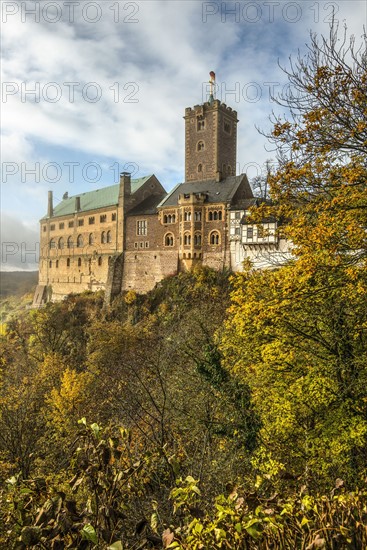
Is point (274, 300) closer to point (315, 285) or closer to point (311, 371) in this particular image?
point (315, 285)

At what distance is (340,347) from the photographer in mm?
11117

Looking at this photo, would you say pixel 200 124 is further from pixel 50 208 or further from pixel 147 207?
pixel 50 208

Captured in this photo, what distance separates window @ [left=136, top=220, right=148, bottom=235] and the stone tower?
7.59 m

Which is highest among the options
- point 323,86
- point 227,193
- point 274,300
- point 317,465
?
point 227,193

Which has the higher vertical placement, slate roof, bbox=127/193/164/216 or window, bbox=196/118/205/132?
window, bbox=196/118/205/132

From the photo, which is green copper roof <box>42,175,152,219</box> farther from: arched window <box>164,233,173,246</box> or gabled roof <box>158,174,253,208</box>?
arched window <box>164,233,173,246</box>

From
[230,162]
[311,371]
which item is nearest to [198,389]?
[311,371]

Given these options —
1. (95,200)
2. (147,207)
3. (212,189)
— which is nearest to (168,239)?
(147,207)

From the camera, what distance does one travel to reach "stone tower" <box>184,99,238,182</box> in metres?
46.4

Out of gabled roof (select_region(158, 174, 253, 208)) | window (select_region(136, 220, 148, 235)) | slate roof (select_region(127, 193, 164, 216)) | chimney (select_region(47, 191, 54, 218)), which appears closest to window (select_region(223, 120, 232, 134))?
gabled roof (select_region(158, 174, 253, 208))

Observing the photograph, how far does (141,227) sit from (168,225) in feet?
15.9

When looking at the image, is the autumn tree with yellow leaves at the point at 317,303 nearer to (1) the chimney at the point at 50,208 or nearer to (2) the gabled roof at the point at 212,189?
(2) the gabled roof at the point at 212,189

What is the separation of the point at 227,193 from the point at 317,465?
34325 millimetres

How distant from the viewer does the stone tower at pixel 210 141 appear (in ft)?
152
